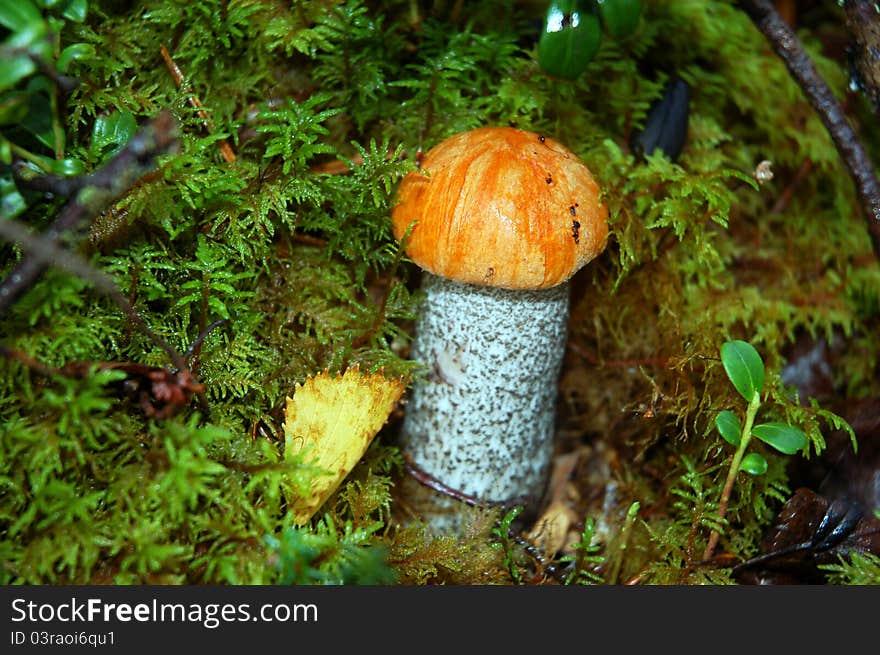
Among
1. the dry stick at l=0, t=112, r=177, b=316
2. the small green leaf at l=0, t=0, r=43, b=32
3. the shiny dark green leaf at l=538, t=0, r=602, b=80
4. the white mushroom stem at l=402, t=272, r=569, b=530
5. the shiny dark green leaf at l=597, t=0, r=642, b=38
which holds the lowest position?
the white mushroom stem at l=402, t=272, r=569, b=530

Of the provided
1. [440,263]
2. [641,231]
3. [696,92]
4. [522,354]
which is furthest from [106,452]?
[696,92]

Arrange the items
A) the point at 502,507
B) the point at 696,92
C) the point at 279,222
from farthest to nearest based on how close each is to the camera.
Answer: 1. the point at 696,92
2. the point at 502,507
3. the point at 279,222

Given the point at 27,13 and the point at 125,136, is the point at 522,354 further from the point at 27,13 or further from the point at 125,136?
the point at 27,13

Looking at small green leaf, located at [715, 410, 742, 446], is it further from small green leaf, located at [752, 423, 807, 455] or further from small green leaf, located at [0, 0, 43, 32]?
small green leaf, located at [0, 0, 43, 32]

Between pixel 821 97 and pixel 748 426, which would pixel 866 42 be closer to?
pixel 821 97

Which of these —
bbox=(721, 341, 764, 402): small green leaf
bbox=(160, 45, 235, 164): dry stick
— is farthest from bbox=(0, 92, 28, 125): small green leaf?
bbox=(721, 341, 764, 402): small green leaf

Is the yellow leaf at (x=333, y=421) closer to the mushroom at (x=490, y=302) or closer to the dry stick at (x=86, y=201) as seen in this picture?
the mushroom at (x=490, y=302)

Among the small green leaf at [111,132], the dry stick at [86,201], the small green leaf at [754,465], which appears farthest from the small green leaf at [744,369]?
the small green leaf at [111,132]
